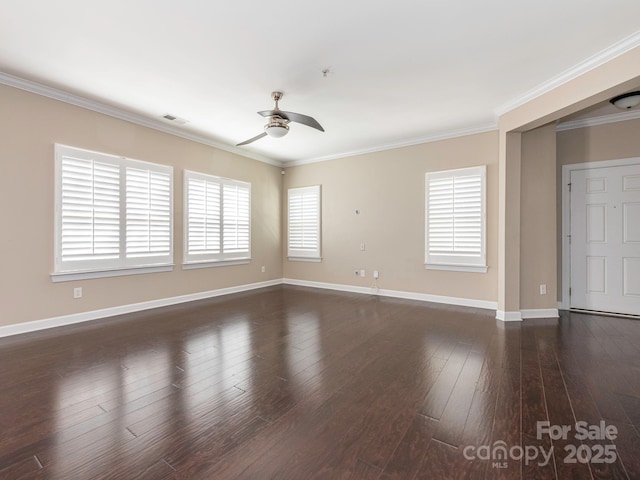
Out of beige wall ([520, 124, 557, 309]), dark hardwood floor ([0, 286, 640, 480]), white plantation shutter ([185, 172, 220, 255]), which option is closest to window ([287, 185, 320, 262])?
white plantation shutter ([185, 172, 220, 255])

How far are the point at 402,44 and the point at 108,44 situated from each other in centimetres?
270

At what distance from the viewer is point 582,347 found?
122 inches

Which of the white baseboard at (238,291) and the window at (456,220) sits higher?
the window at (456,220)

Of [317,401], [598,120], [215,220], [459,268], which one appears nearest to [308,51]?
[317,401]

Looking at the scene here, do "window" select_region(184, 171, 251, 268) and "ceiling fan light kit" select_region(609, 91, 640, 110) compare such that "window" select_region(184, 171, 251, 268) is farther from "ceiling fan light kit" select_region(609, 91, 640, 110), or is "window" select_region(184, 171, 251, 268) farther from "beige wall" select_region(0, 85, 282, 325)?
"ceiling fan light kit" select_region(609, 91, 640, 110)

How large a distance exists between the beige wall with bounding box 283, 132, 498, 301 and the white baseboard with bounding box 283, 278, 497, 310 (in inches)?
2.8

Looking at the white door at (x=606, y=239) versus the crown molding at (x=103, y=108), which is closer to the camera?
the crown molding at (x=103, y=108)

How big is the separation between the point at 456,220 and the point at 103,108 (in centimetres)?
551

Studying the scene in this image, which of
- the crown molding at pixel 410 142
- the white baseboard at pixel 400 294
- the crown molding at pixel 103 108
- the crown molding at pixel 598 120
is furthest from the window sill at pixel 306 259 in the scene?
the crown molding at pixel 598 120

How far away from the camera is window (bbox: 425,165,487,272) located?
4.73 m

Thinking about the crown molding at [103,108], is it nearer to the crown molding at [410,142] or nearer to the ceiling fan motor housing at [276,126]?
the crown molding at [410,142]

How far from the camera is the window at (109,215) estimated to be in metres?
3.74

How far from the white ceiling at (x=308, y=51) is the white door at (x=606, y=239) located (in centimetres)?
196

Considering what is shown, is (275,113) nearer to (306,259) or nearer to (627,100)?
(306,259)
